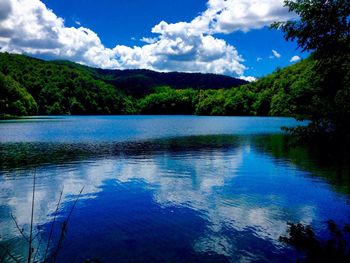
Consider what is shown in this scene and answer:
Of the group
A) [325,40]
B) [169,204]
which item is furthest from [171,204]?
[325,40]

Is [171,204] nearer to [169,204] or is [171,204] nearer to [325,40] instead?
[169,204]

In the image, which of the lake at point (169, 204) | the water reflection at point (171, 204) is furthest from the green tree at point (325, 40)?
the water reflection at point (171, 204)

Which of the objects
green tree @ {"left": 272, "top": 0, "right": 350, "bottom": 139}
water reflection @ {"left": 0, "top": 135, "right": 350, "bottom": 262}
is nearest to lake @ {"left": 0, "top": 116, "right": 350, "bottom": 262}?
water reflection @ {"left": 0, "top": 135, "right": 350, "bottom": 262}

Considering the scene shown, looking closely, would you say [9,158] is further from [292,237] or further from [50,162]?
[292,237]

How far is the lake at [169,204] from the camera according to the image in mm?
11203

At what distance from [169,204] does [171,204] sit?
101 millimetres

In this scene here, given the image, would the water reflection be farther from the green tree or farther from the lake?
the green tree

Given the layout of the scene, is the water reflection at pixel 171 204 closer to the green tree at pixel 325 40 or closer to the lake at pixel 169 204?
the lake at pixel 169 204

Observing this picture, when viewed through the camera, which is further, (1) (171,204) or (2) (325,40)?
(1) (171,204)

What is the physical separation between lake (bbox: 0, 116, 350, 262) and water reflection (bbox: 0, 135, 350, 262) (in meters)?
0.04

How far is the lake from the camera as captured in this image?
1120 cm

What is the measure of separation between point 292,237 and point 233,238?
2.13m

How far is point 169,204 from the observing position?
54.3ft

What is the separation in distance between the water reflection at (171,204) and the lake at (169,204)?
44mm
